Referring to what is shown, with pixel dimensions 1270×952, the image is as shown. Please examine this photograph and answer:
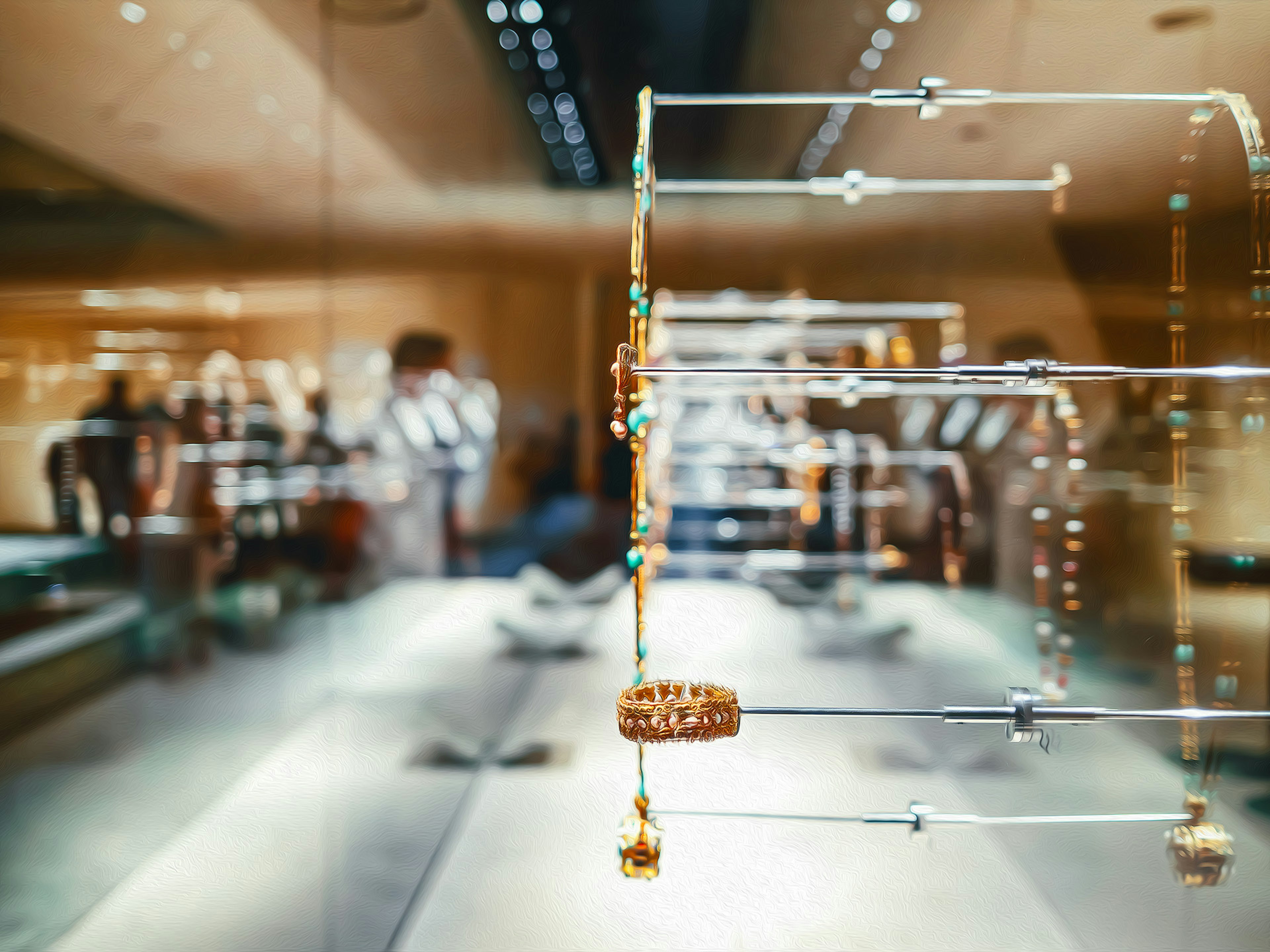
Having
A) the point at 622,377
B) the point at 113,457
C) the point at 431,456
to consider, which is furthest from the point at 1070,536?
the point at 113,457

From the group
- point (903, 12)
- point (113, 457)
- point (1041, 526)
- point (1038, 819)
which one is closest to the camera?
point (1038, 819)

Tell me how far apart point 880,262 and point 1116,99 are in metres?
0.49

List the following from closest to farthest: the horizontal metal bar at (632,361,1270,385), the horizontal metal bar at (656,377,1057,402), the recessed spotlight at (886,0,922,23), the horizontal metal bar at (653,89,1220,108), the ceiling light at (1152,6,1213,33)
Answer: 1. the horizontal metal bar at (632,361,1270,385)
2. the horizontal metal bar at (653,89,1220,108)
3. the ceiling light at (1152,6,1213,33)
4. the recessed spotlight at (886,0,922,23)
5. the horizontal metal bar at (656,377,1057,402)

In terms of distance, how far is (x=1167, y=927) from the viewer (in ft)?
3.86

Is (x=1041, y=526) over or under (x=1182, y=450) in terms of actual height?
under

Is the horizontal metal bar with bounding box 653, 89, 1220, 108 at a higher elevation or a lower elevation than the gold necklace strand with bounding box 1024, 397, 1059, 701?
higher

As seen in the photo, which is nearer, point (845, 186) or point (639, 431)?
point (639, 431)

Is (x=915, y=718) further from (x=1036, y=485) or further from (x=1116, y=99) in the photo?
(x=1116, y=99)

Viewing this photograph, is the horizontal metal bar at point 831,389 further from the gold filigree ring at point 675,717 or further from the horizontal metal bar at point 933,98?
the gold filigree ring at point 675,717

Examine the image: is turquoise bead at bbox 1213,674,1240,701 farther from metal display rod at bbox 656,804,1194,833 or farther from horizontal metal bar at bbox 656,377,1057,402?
horizontal metal bar at bbox 656,377,1057,402

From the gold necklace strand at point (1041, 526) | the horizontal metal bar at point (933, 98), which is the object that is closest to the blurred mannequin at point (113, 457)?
the horizontal metal bar at point (933, 98)

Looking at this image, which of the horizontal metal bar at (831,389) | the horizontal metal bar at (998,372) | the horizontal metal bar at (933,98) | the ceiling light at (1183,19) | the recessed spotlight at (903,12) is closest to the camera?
the horizontal metal bar at (998,372)

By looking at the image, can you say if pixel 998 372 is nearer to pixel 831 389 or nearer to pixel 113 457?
pixel 831 389

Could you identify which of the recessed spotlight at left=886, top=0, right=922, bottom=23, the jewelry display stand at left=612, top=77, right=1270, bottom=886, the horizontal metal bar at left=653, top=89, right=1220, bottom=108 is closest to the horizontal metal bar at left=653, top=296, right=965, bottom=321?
the jewelry display stand at left=612, top=77, right=1270, bottom=886
